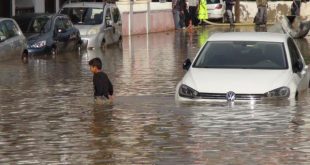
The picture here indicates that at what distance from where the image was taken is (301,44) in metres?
38.2

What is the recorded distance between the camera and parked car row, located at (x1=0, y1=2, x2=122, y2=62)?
2681cm

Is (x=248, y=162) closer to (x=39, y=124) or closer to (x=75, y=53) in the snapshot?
(x=39, y=124)

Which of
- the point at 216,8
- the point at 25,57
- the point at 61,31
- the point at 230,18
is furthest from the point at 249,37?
the point at 216,8

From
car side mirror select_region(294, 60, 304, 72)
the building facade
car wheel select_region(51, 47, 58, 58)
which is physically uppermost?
the building facade

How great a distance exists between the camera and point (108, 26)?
36188 mm

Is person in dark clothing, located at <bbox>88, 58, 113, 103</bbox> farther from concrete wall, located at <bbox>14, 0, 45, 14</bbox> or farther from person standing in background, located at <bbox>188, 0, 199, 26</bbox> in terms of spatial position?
person standing in background, located at <bbox>188, 0, 199, 26</bbox>

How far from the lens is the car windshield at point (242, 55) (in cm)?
1608

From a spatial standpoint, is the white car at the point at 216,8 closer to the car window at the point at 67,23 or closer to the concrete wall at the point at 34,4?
the concrete wall at the point at 34,4

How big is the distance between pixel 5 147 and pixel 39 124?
2.22 m

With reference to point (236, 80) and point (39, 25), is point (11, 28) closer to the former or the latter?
point (39, 25)

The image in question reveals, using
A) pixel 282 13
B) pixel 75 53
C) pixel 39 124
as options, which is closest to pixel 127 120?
pixel 39 124

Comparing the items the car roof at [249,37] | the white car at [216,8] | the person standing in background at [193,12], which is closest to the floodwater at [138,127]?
the car roof at [249,37]

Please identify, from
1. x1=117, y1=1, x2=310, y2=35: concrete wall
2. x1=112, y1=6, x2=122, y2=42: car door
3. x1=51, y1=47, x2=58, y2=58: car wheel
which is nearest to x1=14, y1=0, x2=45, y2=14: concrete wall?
x1=117, y1=1, x2=310, y2=35: concrete wall

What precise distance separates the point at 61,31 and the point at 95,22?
4.54 m
